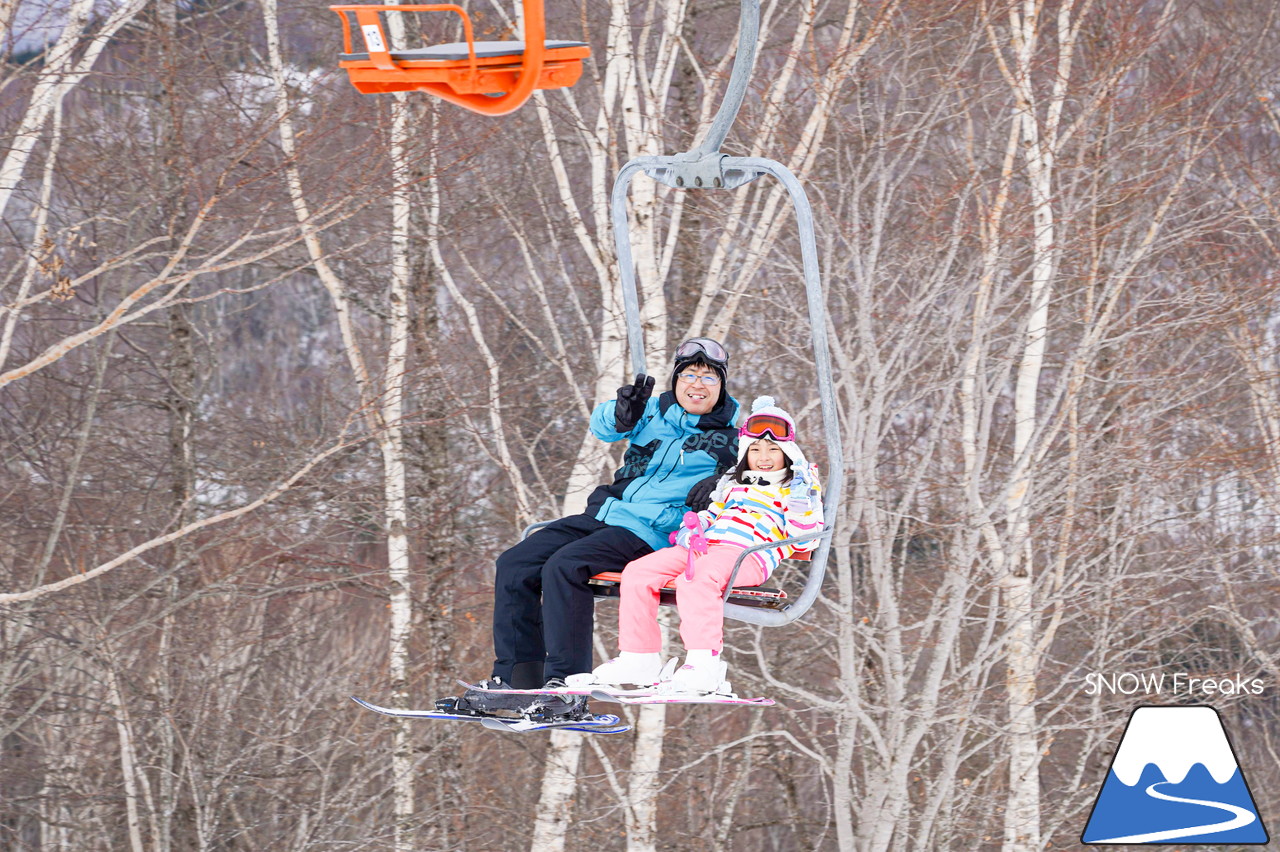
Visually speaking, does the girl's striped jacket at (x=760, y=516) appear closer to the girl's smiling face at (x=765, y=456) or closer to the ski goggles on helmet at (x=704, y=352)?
the girl's smiling face at (x=765, y=456)

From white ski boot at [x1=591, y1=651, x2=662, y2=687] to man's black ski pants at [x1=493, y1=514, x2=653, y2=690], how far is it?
0.07 m

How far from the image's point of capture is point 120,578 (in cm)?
1227

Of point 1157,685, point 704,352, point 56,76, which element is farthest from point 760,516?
point 1157,685

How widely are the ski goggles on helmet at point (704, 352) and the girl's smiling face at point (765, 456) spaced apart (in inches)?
9.9

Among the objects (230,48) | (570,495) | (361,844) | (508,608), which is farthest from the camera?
(230,48)

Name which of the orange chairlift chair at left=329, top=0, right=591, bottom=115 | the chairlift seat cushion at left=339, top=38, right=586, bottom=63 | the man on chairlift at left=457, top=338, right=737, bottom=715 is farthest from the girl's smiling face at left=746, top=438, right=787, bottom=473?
the chairlift seat cushion at left=339, top=38, right=586, bottom=63

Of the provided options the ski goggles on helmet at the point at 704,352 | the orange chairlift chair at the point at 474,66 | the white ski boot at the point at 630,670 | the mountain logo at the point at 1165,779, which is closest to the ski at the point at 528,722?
the white ski boot at the point at 630,670

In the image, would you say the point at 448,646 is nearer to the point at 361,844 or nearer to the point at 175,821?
the point at 361,844

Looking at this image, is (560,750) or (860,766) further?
(860,766)

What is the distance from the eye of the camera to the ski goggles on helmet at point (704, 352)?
4559 mm

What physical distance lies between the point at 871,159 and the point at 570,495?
4220mm

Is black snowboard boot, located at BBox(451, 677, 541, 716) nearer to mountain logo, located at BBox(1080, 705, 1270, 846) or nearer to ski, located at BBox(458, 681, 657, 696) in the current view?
ski, located at BBox(458, 681, 657, 696)

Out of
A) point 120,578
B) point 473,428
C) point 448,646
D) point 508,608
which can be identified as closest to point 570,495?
point 473,428

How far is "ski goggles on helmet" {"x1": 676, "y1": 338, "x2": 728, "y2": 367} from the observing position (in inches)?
179
